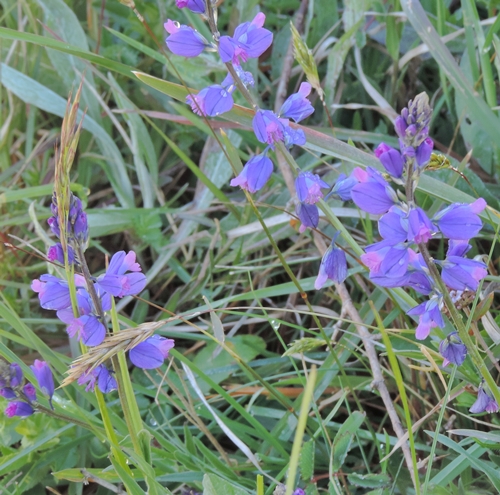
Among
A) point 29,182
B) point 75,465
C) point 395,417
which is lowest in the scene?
point 75,465

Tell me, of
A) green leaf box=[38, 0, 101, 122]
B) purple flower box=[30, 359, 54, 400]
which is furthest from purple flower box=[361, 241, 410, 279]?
green leaf box=[38, 0, 101, 122]

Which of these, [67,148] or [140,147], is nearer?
[67,148]

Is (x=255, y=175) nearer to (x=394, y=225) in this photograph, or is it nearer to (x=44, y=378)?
(x=394, y=225)

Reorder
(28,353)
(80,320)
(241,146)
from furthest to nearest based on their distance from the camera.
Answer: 1. (241,146)
2. (28,353)
3. (80,320)

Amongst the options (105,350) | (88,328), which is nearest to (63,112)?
(88,328)

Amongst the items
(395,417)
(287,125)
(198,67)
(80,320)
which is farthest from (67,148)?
(198,67)

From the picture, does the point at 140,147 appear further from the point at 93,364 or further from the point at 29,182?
the point at 93,364

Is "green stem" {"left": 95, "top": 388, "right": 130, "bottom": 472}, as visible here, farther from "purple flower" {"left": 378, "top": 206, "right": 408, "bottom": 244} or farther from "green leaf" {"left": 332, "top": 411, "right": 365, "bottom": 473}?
"purple flower" {"left": 378, "top": 206, "right": 408, "bottom": 244}

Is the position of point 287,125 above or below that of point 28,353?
above

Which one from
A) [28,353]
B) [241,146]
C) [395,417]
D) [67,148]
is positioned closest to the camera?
[67,148]
